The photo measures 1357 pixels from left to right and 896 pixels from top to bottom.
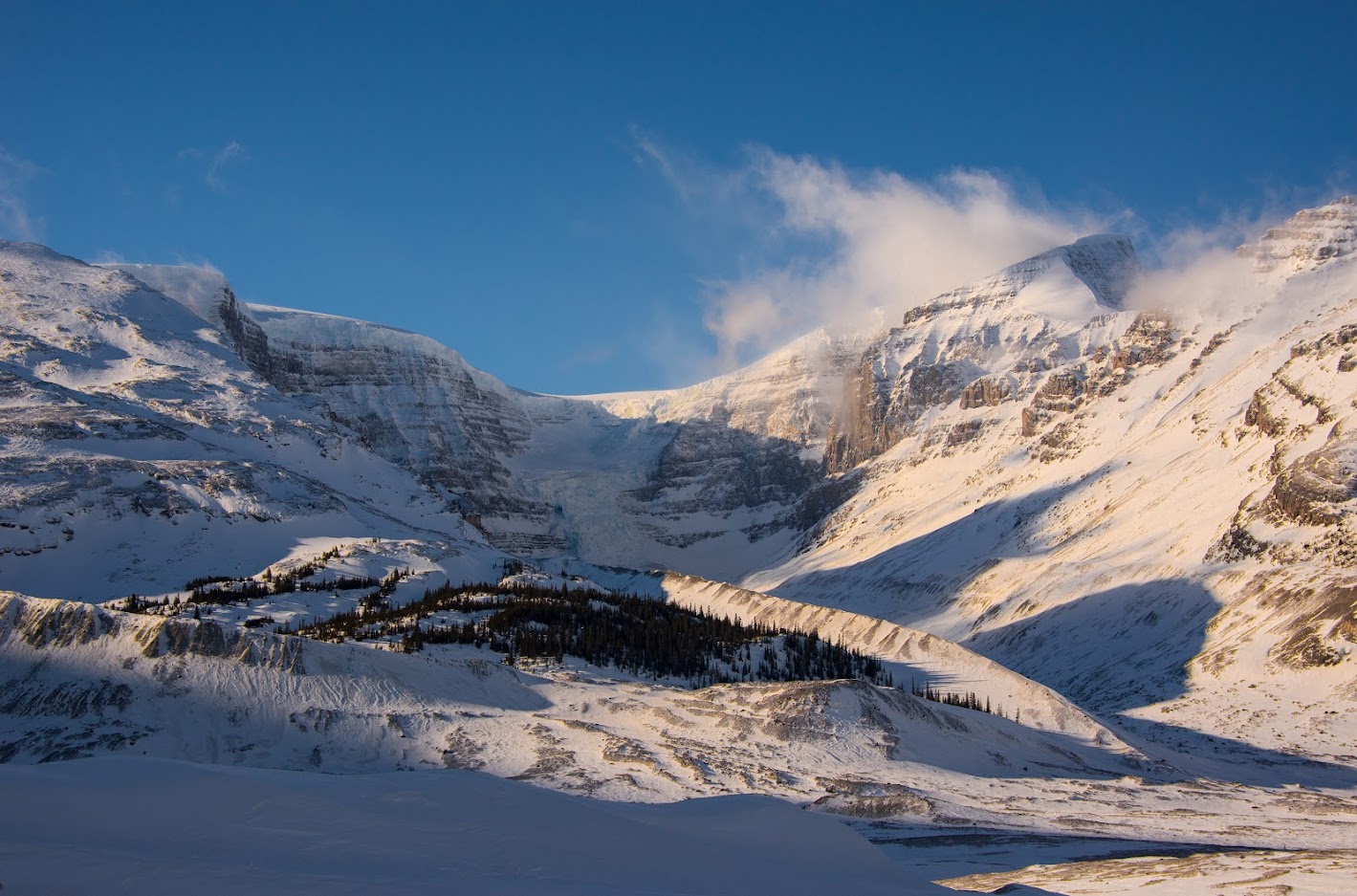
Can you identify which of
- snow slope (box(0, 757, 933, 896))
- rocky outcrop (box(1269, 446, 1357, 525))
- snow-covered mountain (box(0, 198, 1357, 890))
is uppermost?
rocky outcrop (box(1269, 446, 1357, 525))

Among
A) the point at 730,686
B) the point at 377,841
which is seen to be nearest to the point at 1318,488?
the point at 730,686

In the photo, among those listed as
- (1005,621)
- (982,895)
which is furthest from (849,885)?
(1005,621)

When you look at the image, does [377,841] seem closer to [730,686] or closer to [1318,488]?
[730,686]

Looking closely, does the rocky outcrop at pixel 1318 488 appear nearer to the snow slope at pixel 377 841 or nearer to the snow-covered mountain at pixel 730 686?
the snow-covered mountain at pixel 730 686

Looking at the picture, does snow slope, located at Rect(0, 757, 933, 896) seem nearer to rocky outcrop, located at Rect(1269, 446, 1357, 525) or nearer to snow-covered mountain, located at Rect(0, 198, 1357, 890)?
snow-covered mountain, located at Rect(0, 198, 1357, 890)

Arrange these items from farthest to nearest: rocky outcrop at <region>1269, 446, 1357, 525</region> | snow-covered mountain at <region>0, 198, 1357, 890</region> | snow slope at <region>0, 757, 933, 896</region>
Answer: rocky outcrop at <region>1269, 446, 1357, 525</region>
snow-covered mountain at <region>0, 198, 1357, 890</region>
snow slope at <region>0, 757, 933, 896</region>

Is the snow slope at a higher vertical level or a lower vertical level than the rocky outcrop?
lower

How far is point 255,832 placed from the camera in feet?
71.7

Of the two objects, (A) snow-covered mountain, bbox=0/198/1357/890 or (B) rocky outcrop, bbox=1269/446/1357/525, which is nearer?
(A) snow-covered mountain, bbox=0/198/1357/890

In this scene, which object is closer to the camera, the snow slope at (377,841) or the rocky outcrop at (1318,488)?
the snow slope at (377,841)

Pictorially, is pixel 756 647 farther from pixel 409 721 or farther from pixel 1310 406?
pixel 1310 406

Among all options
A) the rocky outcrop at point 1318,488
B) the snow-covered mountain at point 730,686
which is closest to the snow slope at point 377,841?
the snow-covered mountain at point 730,686

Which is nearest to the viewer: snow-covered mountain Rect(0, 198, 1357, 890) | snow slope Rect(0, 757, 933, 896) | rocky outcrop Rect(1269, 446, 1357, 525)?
snow slope Rect(0, 757, 933, 896)

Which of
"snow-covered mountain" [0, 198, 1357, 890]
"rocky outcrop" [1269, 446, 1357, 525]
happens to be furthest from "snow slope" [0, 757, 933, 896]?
"rocky outcrop" [1269, 446, 1357, 525]
